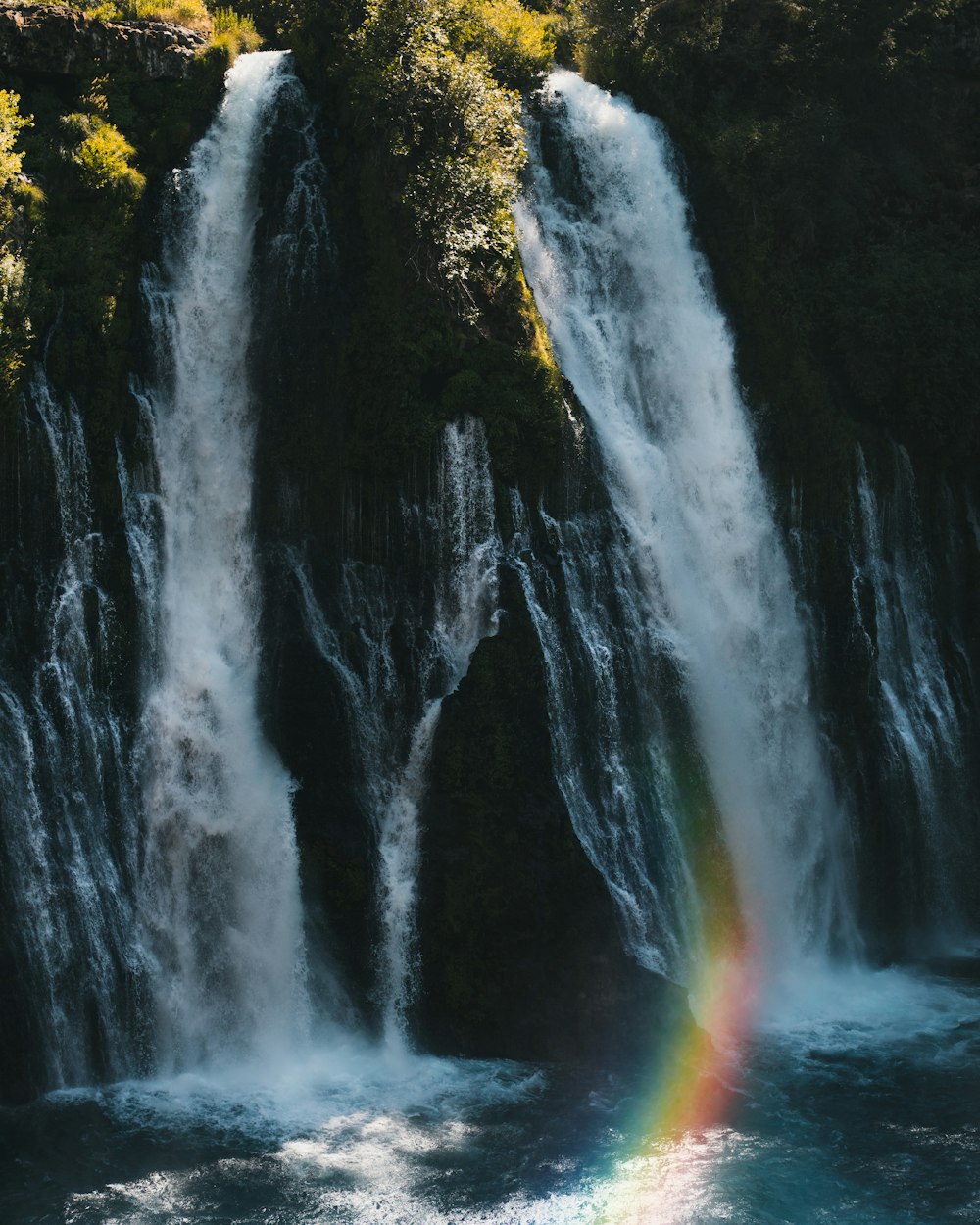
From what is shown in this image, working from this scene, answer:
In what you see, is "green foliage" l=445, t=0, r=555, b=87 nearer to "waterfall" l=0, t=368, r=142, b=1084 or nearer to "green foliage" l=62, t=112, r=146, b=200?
"green foliage" l=62, t=112, r=146, b=200

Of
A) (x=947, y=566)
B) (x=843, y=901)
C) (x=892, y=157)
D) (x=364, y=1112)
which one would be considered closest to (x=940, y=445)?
(x=947, y=566)

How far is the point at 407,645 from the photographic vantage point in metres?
21.0

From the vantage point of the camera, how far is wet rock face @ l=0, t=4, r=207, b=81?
23953mm

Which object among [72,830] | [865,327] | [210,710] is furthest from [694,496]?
[72,830]

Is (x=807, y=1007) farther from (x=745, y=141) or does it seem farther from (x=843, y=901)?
(x=745, y=141)

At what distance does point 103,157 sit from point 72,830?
10714mm

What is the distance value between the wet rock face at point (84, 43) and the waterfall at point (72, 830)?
740 centimetres

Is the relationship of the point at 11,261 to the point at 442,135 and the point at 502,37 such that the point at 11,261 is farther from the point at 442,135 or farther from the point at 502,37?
the point at 502,37

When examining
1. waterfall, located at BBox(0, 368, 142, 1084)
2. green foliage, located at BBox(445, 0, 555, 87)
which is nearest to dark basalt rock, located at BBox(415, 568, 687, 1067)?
waterfall, located at BBox(0, 368, 142, 1084)

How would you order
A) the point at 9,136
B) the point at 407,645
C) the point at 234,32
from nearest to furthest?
the point at 407,645
the point at 9,136
the point at 234,32

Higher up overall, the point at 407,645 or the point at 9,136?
the point at 9,136

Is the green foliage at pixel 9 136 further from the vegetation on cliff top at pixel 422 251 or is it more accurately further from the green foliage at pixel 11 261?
the vegetation on cliff top at pixel 422 251

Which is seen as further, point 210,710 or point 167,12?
point 167,12

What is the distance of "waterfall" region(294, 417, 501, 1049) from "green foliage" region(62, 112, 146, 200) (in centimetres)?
666
